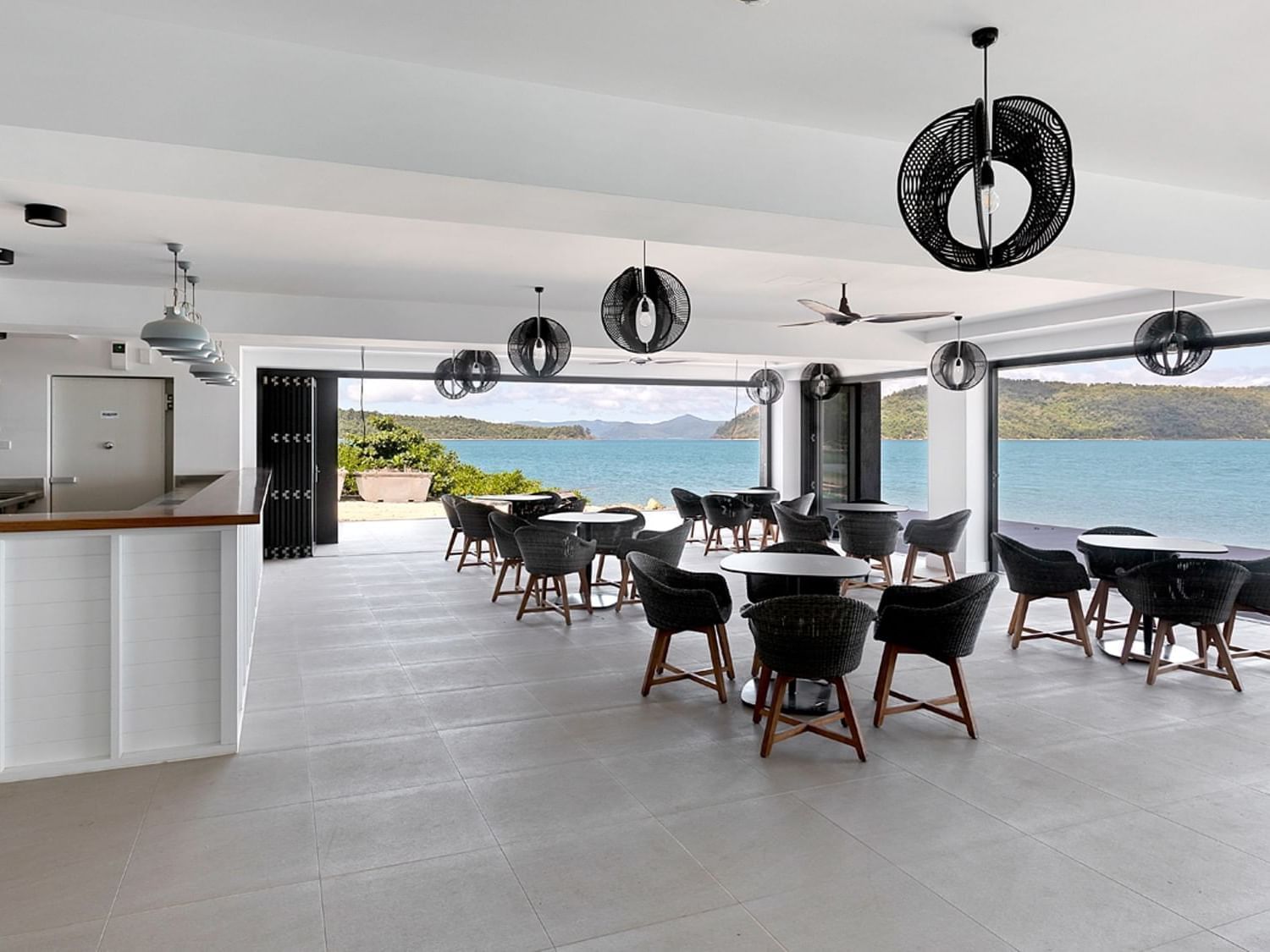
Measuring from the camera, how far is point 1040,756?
12.0 ft

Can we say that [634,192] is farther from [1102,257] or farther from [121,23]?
[1102,257]

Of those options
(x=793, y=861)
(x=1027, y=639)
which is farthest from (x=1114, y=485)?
(x=793, y=861)

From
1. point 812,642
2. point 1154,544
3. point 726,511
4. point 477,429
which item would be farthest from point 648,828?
point 477,429

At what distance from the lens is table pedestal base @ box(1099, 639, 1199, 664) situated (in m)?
5.23

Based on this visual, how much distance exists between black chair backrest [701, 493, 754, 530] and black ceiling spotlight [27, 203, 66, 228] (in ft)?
22.5

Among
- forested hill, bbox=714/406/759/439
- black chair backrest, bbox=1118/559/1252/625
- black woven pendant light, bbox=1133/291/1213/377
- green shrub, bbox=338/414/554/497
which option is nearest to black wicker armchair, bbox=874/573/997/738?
black chair backrest, bbox=1118/559/1252/625

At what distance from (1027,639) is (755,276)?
323cm

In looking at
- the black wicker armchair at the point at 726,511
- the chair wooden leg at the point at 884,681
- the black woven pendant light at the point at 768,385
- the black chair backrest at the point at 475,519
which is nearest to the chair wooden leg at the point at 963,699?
the chair wooden leg at the point at 884,681

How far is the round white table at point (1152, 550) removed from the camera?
528 cm

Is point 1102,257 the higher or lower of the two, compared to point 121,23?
lower

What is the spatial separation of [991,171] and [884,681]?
103 inches

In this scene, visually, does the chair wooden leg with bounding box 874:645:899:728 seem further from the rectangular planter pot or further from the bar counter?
the rectangular planter pot

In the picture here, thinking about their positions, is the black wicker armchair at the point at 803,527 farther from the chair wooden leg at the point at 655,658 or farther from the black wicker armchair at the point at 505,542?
the chair wooden leg at the point at 655,658

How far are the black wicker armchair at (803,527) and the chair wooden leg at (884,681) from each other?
388cm
